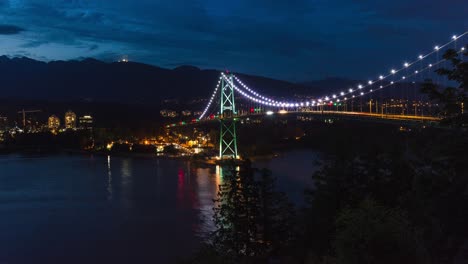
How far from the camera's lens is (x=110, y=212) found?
7.46 meters

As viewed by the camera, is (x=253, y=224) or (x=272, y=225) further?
(x=272, y=225)

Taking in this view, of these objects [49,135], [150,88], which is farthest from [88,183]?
[150,88]

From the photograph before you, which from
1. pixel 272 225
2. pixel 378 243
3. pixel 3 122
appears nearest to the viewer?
pixel 378 243

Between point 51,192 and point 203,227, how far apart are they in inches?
167

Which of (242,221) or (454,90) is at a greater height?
(454,90)

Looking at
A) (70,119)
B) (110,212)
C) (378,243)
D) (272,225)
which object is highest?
Result: (70,119)

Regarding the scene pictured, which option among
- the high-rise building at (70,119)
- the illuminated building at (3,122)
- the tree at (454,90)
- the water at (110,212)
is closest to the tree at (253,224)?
the water at (110,212)

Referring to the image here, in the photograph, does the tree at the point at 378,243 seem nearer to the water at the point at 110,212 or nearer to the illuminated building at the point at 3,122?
the water at the point at 110,212

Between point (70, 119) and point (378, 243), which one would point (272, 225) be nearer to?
point (378, 243)

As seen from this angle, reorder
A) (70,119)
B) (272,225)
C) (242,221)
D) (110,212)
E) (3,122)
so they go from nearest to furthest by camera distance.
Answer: (242,221) → (272,225) → (110,212) → (70,119) → (3,122)

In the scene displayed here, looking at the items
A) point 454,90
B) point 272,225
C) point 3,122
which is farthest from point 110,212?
point 3,122

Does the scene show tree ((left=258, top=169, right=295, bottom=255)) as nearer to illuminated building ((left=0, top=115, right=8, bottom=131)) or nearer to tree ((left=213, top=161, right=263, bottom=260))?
tree ((left=213, top=161, right=263, bottom=260))

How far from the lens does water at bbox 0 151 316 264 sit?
5523mm

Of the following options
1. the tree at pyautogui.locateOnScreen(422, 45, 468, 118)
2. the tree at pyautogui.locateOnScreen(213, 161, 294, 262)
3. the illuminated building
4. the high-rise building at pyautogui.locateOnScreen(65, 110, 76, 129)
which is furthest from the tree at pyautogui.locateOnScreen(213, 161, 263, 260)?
the illuminated building
